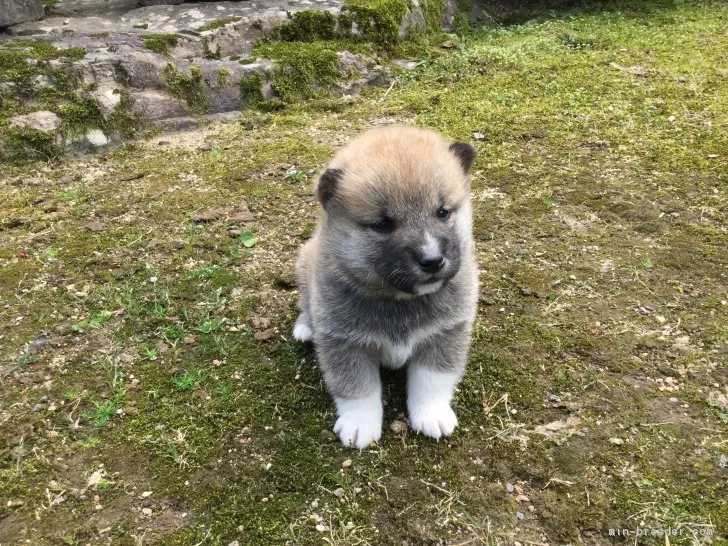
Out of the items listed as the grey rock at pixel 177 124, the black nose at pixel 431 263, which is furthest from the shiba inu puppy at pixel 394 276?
the grey rock at pixel 177 124

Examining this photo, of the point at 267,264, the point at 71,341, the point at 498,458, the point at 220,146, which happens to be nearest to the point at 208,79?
the point at 220,146

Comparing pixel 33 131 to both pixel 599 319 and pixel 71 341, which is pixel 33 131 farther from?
pixel 599 319

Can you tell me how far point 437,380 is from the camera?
2.98m

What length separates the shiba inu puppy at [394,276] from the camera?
2.60 m

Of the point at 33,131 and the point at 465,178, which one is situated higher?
the point at 465,178

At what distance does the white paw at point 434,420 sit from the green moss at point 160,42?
209 inches

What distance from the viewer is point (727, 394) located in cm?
302

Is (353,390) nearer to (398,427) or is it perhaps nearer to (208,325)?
(398,427)

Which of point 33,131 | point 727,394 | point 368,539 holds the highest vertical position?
A: point 33,131

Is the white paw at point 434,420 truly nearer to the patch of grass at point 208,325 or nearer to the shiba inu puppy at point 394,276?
the shiba inu puppy at point 394,276

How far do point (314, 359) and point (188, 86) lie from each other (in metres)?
4.14

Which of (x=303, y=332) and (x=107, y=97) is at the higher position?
(x=107, y=97)

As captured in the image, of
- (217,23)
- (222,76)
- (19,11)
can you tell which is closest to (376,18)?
(217,23)

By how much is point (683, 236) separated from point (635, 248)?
15.8 inches
